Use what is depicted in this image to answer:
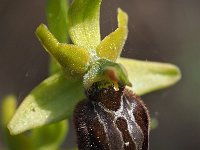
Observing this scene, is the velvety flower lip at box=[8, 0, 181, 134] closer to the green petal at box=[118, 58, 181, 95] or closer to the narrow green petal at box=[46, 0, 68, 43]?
the narrow green petal at box=[46, 0, 68, 43]

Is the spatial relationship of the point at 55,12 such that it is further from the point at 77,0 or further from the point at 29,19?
the point at 29,19

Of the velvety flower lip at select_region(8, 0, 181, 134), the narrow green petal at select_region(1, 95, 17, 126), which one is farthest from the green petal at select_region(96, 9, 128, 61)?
the narrow green petal at select_region(1, 95, 17, 126)

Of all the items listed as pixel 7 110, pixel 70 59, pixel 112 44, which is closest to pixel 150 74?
pixel 112 44

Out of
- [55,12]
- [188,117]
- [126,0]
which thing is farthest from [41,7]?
[55,12]

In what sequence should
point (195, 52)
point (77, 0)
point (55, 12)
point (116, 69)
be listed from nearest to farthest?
point (116, 69) → point (77, 0) → point (55, 12) → point (195, 52)

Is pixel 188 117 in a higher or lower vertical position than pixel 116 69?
lower

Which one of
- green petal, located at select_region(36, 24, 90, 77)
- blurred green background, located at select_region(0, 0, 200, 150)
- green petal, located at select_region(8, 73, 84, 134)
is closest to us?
green petal, located at select_region(36, 24, 90, 77)

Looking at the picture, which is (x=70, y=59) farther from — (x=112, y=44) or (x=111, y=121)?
(x=111, y=121)

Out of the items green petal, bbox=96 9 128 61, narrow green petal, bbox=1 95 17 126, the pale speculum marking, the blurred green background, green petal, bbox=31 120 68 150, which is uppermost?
green petal, bbox=96 9 128 61
